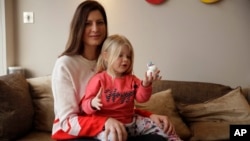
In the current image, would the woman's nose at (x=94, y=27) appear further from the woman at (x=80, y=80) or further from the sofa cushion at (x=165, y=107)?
the sofa cushion at (x=165, y=107)

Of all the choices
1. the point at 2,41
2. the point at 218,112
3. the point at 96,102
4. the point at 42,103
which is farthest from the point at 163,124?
the point at 2,41

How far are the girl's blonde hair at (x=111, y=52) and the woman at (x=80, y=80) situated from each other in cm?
6

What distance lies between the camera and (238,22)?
8.39 feet

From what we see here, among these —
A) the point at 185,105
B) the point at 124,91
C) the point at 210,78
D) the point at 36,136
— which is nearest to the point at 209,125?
the point at 185,105

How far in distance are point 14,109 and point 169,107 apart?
1124 mm

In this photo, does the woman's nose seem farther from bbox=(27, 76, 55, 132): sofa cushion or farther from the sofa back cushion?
the sofa back cushion

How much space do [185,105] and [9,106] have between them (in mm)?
1340

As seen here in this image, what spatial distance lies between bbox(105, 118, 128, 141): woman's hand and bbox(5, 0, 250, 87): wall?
145 centimetres

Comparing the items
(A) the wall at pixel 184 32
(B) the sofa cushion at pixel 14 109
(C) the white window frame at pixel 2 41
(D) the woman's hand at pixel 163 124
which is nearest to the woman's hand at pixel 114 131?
(D) the woman's hand at pixel 163 124

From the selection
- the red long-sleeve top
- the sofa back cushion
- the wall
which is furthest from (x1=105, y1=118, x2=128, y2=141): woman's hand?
the wall

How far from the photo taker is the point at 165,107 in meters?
2.19

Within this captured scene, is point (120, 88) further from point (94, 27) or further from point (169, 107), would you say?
point (169, 107)

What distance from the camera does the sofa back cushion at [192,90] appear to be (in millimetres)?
2377

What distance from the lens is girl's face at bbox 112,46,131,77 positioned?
1438mm
